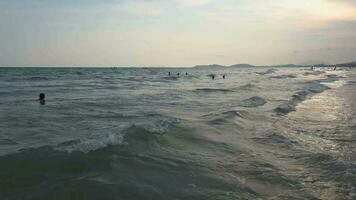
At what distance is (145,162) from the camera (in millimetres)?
9125

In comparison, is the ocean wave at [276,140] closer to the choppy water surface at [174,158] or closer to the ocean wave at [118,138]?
the choppy water surface at [174,158]

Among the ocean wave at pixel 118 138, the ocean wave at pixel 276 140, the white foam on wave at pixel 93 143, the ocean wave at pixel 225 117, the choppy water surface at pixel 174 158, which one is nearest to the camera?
the choppy water surface at pixel 174 158

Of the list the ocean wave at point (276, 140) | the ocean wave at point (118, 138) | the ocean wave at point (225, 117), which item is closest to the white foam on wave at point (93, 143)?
the ocean wave at point (118, 138)

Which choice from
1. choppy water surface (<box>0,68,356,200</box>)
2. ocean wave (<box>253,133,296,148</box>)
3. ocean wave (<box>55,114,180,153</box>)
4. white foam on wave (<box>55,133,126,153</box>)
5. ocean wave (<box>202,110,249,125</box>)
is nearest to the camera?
choppy water surface (<box>0,68,356,200</box>)

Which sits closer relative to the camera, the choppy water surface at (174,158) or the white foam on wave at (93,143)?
the choppy water surface at (174,158)

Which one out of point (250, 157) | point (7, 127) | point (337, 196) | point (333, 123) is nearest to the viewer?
point (337, 196)

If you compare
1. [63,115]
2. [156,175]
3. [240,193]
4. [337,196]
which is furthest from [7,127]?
[337,196]

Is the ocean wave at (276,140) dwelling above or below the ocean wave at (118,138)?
below

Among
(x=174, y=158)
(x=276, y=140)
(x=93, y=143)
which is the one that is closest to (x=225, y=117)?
(x=276, y=140)

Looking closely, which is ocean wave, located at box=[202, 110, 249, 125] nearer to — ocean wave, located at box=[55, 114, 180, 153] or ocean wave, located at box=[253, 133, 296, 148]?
ocean wave, located at box=[55, 114, 180, 153]

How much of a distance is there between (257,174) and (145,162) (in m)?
2.57

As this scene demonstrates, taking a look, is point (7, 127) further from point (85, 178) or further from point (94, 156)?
point (85, 178)

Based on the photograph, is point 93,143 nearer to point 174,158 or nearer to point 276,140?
point 174,158

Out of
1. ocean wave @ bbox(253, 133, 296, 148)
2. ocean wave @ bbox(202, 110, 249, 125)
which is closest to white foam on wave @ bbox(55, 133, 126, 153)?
ocean wave @ bbox(253, 133, 296, 148)
